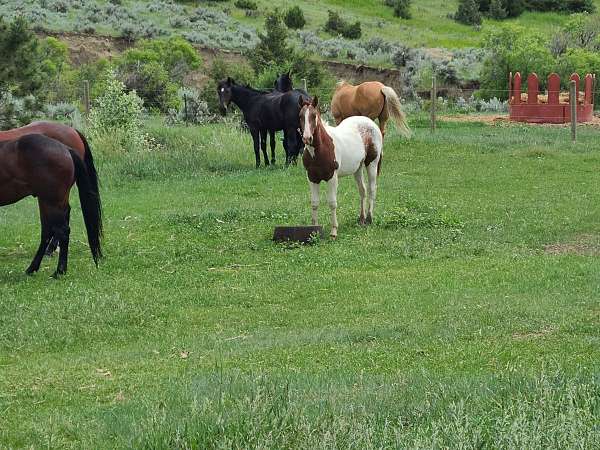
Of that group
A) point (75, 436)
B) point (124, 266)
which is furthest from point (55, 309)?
point (75, 436)

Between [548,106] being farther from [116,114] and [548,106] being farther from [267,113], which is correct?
[116,114]

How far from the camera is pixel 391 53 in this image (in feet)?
175

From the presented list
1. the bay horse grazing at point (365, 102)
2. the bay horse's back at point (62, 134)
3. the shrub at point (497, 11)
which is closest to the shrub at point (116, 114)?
the bay horse grazing at point (365, 102)

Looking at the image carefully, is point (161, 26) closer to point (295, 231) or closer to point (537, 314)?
point (295, 231)

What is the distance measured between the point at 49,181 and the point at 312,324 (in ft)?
13.3

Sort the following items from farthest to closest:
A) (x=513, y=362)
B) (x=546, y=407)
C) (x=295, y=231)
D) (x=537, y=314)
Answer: (x=295, y=231) → (x=537, y=314) → (x=513, y=362) → (x=546, y=407)

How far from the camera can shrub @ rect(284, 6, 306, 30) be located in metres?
60.5

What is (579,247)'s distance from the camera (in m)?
11.6

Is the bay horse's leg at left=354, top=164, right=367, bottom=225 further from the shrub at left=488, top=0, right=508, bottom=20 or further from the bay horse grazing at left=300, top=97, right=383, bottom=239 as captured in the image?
the shrub at left=488, top=0, right=508, bottom=20

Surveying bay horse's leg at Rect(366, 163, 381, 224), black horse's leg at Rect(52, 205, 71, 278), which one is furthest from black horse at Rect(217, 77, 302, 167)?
black horse's leg at Rect(52, 205, 71, 278)

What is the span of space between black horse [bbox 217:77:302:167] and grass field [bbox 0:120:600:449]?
3.32 meters

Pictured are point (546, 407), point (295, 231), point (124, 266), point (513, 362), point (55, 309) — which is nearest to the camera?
point (546, 407)

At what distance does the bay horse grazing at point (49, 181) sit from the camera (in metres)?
11.0

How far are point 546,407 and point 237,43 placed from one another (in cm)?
4875
